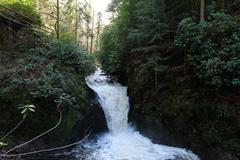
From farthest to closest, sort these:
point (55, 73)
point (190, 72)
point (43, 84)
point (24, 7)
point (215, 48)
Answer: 1. point (24, 7)
2. point (55, 73)
3. point (190, 72)
4. point (43, 84)
5. point (215, 48)

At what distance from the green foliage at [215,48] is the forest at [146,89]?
32 millimetres

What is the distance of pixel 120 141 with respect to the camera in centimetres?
1082

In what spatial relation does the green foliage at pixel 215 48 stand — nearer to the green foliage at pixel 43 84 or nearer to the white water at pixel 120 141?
the white water at pixel 120 141

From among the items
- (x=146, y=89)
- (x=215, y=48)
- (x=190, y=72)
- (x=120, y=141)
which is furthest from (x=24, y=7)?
(x=215, y=48)

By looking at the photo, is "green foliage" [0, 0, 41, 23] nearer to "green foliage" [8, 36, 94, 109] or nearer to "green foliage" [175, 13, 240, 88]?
"green foliage" [8, 36, 94, 109]

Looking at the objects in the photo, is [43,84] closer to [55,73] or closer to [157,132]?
[55,73]

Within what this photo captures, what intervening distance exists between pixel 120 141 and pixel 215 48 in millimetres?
5231

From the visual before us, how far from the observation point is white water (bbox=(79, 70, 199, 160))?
912 cm

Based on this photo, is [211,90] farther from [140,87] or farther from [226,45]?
[140,87]

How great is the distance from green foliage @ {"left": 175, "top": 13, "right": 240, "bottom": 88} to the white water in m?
2.92

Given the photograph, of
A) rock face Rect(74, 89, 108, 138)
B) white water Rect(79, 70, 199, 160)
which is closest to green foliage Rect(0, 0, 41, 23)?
white water Rect(79, 70, 199, 160)

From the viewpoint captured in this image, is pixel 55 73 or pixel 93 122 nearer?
pixel 55 73

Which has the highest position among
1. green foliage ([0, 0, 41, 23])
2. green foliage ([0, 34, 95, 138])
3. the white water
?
green foliage ([0, 0, 41, 23])

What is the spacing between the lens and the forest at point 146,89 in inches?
332
